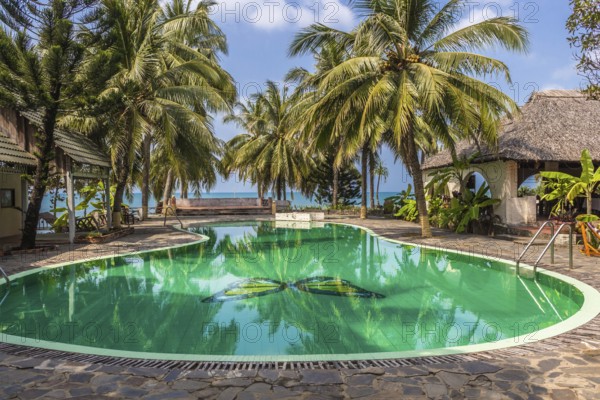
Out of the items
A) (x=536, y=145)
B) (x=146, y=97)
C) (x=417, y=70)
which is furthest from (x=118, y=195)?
(x=536, y=145)

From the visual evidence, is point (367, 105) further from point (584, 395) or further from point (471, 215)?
point (584, 395)

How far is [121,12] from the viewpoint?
34.3 feet

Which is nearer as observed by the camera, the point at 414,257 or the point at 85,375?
the point at 85,375

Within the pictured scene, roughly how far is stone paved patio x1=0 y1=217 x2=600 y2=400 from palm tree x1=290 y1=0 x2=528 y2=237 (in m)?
7.61

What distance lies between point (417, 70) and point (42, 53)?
9440 mm

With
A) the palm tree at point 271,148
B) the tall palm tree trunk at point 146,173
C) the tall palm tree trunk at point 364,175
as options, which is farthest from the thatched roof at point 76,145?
the palm tree at point 271,148

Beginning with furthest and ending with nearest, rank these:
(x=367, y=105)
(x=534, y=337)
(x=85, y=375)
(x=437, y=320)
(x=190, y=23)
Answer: (x=190, y=23) < (x=367, y=105) < (x=437, y=320) < (x=534, y=337) < (x=85, y=375)

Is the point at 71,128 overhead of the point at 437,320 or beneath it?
overhead

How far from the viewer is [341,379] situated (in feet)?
11.9

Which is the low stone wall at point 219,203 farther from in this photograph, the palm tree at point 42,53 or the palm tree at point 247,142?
the palm tree at point 42,53

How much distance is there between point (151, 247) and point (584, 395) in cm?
1078

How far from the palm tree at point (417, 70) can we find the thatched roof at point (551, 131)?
96.1 inches

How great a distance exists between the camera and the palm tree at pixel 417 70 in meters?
11.3

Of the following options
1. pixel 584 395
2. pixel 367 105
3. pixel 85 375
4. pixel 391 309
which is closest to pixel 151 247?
pixel 367 105
